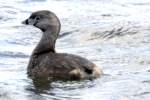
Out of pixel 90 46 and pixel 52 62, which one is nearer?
pixel 52 62

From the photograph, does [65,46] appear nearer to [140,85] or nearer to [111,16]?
[111,16]

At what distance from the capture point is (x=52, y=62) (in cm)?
1170

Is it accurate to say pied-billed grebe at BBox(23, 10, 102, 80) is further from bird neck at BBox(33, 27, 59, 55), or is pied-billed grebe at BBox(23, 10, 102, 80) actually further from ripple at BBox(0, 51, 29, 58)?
ripple at BBox(0, 51, 29, 58)

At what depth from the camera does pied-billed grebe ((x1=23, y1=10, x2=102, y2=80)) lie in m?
11.2

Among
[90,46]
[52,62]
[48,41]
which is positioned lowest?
[90,46]

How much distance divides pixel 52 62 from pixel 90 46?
11.0 feet

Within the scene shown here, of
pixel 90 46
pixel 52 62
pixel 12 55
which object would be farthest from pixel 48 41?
pixel 90 46

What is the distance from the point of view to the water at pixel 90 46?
34.3 feet

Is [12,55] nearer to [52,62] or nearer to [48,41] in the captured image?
[48,41]

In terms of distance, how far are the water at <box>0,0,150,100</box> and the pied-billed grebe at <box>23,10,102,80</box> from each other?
0.54 ft

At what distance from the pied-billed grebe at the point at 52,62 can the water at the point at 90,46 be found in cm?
16

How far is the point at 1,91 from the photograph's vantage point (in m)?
10.1

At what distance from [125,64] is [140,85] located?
2.05 meters

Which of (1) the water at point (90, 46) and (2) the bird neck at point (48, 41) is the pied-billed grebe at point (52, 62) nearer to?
(2) the bird neck at point (48, 41)
